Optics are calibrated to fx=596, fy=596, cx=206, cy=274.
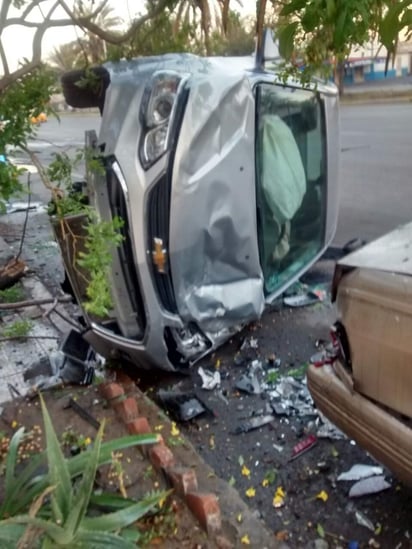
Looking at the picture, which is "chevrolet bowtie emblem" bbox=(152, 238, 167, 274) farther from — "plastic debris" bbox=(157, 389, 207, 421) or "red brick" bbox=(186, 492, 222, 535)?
"red brick" bbox=(186, 492, 222, 535)

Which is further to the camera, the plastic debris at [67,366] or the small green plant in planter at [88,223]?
the plastic debris at [67,366]

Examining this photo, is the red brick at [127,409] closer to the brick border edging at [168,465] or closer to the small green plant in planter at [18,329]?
the brick border edging at [168,465]

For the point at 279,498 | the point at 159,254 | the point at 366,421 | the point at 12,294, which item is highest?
the point at 159,254

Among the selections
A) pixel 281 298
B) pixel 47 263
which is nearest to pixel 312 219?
pixel 281 298

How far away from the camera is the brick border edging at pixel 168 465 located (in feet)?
8.31

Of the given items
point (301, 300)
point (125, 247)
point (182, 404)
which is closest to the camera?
point (125, 247)

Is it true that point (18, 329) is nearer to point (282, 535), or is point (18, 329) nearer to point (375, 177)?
point (282, 535)

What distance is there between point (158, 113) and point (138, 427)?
1.79 m

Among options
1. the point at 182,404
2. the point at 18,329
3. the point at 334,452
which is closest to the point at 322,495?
the point at 334,452

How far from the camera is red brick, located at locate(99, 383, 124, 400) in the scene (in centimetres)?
361

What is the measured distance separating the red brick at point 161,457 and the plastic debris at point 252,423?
67cm

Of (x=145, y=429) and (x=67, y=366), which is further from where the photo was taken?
(x=67, y=366)

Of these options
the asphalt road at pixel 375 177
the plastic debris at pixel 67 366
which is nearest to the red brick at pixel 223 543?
the plastic debris at pixel 67 366

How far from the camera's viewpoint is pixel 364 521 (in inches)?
110
